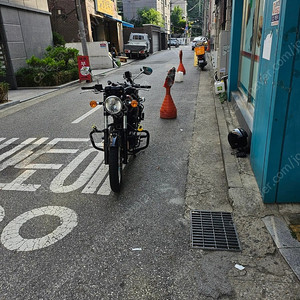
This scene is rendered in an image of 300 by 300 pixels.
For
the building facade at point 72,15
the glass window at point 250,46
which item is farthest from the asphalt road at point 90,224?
the building facade at point 72,15

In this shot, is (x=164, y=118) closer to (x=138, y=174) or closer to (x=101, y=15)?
(x=138, y=174)

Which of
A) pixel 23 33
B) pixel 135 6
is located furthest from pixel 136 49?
pixel 135 6

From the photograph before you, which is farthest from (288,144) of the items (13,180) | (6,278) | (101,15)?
(101,15)

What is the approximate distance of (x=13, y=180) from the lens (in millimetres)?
4398

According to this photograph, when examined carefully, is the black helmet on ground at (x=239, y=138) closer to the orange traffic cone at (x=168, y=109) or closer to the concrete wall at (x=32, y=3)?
the orange traffic cone at (x=168, y=109)

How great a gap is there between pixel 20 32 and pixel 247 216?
1407 cm

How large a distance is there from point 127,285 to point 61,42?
2237 centimetres

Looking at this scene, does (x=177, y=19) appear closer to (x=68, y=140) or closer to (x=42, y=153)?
(x=68, y=140)

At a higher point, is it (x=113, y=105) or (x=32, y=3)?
(x=32, y=3)

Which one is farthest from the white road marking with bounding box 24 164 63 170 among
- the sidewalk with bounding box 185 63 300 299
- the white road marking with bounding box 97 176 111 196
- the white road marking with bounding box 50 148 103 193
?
the sidewalk with bounding box 185 63 300 299

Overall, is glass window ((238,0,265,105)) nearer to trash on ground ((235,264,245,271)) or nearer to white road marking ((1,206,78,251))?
trash on ground ((235,264,245,271))

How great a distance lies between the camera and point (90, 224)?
3275 mm

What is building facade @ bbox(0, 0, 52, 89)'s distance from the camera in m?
12.6

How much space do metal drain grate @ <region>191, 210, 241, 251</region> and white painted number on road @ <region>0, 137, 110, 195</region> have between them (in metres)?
1.35
